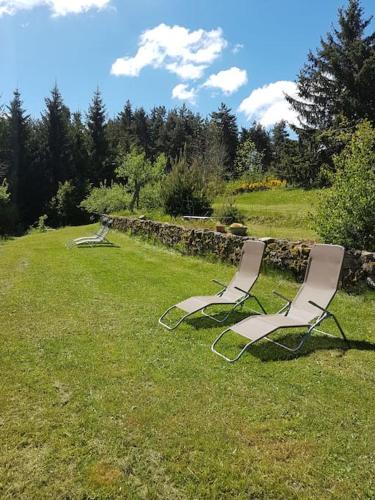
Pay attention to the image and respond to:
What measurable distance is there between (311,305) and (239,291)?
1.26m

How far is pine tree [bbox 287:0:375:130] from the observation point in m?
23.5

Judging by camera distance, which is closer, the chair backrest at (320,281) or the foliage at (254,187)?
the chair backrest at (320,281)

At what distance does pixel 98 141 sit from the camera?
139 ft

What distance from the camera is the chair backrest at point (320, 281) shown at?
487cm

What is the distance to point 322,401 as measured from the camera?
3512mm

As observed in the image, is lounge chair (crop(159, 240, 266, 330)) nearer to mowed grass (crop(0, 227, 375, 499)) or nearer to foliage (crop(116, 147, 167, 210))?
mowed grass (crop(0, 227, 375, 499))

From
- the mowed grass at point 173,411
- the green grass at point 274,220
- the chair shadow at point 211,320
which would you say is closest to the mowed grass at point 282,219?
the green grass at point 274,220

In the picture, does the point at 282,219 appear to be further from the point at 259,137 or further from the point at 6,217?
the point at 259,137

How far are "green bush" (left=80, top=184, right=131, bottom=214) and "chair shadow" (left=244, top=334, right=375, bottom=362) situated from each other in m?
17.5

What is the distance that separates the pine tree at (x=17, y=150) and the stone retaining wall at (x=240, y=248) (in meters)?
26.0

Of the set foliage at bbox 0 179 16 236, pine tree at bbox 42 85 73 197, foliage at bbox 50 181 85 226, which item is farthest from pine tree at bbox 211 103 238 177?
foliage at bbox 0 179 16 236

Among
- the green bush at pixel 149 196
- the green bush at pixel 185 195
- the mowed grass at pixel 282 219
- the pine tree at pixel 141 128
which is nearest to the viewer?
the mowed grass at pixel 282 219

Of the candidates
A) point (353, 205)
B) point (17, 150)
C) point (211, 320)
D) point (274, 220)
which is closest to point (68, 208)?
point (17, 150)

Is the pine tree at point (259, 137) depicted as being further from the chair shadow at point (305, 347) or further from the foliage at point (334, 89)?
the chair shadow at point (305, 347)
